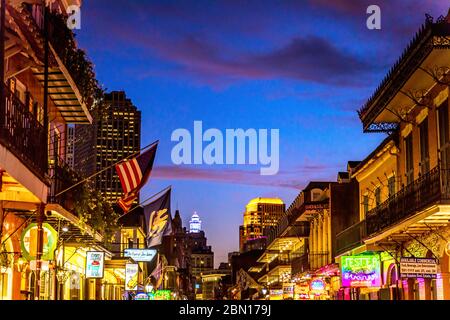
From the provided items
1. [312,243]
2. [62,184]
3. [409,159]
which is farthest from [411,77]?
[312,243]

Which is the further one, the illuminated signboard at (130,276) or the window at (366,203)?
the illuminated signboard at (130,276)

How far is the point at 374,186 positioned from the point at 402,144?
5500 millimetres

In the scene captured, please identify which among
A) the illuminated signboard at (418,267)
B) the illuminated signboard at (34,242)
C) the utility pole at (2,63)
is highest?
the utility pole at (2,63)

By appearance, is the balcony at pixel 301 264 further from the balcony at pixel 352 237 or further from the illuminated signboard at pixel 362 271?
the illuminated signboard at pixel 362 271

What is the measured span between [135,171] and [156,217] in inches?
386

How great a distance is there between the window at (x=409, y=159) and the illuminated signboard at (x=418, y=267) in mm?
5255

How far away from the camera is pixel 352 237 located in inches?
1200

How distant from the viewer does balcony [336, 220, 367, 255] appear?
91.1 ft

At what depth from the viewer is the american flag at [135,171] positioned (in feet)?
76.6

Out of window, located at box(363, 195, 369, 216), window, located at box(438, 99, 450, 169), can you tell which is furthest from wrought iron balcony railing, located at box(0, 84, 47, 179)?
window, located at box(363, 195, 369, 216)

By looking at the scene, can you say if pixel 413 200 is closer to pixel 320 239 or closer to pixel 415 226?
pixel 415 226

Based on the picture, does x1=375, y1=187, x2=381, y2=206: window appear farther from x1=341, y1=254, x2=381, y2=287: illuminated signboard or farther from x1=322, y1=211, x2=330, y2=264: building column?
x1=322, y1=211, x2=330, y2=264: building column
